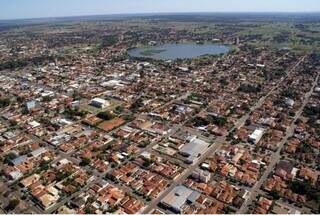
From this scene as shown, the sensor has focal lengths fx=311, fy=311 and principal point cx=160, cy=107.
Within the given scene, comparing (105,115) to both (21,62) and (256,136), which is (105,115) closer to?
(256,136)

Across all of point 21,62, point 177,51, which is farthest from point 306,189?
point 177,51

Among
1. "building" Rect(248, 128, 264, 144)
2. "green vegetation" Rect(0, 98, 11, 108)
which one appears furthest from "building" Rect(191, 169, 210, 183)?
"green vegetation" Rect(0, 98, 11, 108)

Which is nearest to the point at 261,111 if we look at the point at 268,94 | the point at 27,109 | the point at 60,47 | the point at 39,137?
the point at 268,94

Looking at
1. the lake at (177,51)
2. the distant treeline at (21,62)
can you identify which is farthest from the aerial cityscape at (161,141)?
the lake at (177,51)

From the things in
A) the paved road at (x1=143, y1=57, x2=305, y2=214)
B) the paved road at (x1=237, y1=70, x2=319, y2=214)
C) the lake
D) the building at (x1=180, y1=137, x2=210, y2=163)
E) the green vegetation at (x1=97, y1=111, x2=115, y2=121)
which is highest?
the green vegetation at (x1=97, y1=111, x2=115, y2=121)

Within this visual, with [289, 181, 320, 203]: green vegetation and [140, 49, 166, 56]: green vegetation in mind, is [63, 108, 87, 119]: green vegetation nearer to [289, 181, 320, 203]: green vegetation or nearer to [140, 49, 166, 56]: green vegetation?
[289, 181, 320, 203]: green vegetation

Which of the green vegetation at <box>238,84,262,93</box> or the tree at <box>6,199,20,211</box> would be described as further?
the green vegetation at <box>238,84,262,93</box>

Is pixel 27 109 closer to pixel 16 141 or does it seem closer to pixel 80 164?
pixel 16 141
